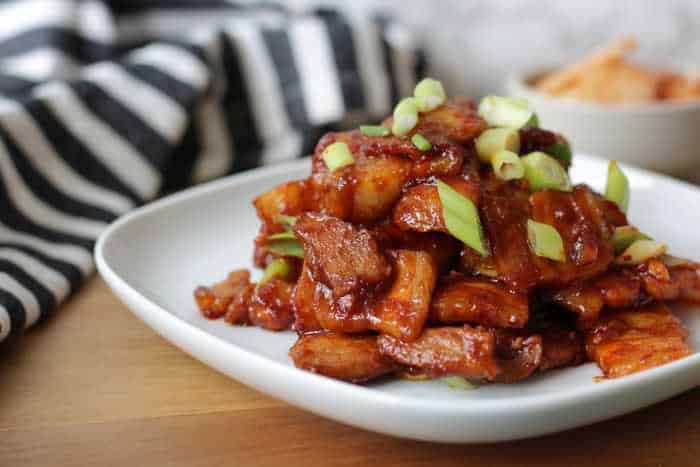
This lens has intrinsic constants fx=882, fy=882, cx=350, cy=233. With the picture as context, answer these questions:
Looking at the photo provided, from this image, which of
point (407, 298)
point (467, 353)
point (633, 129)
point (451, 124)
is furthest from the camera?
point (633, 129)

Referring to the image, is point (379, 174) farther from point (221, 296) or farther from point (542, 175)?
point (221, 296)

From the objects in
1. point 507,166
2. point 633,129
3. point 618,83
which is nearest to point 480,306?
point 507,166

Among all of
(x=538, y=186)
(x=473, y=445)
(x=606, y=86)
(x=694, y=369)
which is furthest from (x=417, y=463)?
(x=606, y=86)

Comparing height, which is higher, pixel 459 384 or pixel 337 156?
pixel 337 156

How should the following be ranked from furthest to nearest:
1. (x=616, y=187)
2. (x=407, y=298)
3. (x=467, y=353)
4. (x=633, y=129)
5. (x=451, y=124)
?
1. (x=633, y=129)
2. (x=616, y=187)
3. (x=451, y=124)
4. (x=407, y=298)
5. (x=467, y=353)

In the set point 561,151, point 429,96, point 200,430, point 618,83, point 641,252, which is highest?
point 429,96

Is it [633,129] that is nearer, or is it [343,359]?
[343,359]

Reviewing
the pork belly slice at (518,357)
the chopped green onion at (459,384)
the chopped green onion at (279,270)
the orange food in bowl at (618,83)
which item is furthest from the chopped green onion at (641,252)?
the orange food in bowl at (618,83)
